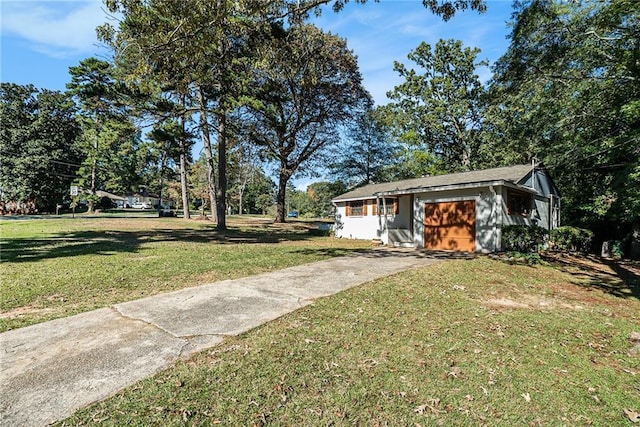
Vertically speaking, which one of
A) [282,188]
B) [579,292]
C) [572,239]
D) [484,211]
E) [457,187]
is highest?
[282,188]

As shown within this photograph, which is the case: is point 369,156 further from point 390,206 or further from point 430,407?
point 430,407

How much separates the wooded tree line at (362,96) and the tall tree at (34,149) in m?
16.7

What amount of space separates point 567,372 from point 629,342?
173 cm

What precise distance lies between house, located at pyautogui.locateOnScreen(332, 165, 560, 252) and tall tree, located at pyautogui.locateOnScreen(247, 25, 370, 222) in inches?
279

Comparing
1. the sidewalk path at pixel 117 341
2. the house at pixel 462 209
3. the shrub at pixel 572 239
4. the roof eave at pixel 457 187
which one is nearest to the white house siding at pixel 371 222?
the house at pixel 462 209

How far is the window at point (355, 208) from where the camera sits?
18266mm

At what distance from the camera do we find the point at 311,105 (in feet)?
76.0

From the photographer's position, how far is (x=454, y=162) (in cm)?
2819

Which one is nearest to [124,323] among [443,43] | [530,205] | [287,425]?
[287,425]

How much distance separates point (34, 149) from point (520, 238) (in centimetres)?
4550

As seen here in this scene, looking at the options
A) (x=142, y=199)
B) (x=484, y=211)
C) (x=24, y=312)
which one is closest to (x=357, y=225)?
(x=484, y=211)

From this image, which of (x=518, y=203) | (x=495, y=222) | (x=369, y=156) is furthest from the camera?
(x=369, y=156)

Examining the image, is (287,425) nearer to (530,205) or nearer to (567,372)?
(567,372)

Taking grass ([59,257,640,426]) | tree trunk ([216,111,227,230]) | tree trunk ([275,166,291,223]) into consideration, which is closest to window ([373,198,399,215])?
tree trunk ([216,111,227,230])
